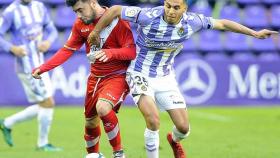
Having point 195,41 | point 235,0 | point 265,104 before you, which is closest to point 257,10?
point 235,0

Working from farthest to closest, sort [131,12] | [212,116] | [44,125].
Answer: [212,116] → [44,125] → [131,12]

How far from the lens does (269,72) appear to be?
58.9ft

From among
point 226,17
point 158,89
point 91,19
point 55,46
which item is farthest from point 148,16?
point 226,17

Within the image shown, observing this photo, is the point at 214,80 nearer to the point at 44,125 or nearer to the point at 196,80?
the point at 196,80

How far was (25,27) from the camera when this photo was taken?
1130 cm

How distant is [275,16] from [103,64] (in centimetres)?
1303

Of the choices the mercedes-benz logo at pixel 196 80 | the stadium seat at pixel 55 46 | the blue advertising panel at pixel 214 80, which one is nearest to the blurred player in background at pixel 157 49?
the blue advertising panel at pixel 214 80

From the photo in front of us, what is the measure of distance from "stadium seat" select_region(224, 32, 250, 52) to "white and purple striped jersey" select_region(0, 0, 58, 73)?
9.21 metres

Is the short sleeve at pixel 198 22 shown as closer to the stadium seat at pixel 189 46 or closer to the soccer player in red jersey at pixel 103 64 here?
the soccer player in red jersey at pixel 103 64

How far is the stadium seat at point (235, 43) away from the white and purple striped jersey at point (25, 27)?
9.21 m

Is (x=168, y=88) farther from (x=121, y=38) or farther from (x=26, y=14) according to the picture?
(x=26, y=14)

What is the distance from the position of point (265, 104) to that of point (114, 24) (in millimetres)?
9764

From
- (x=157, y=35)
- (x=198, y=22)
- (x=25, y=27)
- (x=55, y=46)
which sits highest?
(x=198, y=22)

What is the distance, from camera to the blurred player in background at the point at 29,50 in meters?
11.2
